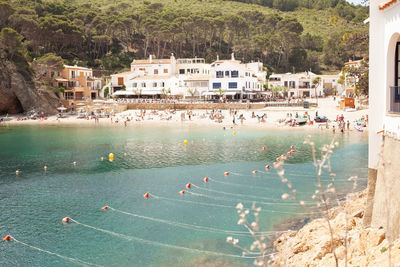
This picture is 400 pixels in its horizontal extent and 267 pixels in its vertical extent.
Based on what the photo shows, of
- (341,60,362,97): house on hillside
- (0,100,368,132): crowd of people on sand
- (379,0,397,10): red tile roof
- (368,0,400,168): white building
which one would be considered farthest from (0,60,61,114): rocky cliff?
(379,0,397,10): red tile roof

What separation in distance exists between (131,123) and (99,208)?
40792 millimetres

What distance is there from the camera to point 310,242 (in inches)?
475

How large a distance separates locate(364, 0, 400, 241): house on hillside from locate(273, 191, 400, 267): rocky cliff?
0.55 m

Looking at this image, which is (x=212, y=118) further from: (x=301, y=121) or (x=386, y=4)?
(x=386, y=4)

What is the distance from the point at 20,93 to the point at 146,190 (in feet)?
164

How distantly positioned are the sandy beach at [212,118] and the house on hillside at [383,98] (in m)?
41.0

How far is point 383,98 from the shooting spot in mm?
9961

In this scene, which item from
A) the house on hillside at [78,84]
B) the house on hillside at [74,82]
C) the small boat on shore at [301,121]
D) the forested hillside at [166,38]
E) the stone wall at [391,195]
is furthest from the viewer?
the forested hillside at [166,38]

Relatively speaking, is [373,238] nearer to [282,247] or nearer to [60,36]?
[282,247]

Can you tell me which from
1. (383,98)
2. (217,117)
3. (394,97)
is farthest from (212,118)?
(394,97)

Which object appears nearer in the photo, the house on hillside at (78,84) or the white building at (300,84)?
the house on hillside at (78,84)

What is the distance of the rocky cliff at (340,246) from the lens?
27.8ft

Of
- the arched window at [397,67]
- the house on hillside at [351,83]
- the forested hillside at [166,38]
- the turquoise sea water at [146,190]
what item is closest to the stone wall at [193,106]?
the house on hillside at [351,83]

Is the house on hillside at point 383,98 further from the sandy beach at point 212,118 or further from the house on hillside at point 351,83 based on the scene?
the sandy beach at point 212,118
